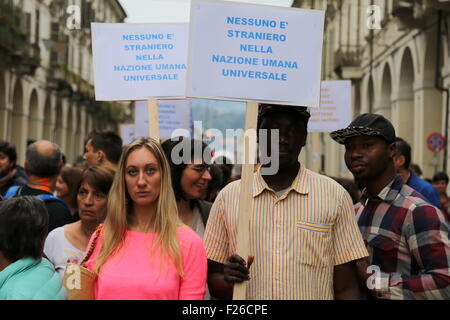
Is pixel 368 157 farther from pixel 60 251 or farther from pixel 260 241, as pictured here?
pixel 60 251

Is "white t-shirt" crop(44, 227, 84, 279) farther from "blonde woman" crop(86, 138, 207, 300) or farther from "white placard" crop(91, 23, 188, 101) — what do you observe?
"blonde woman" crop(86, 138, 207, 300)

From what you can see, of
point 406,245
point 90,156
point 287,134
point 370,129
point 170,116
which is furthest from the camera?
point 170,116

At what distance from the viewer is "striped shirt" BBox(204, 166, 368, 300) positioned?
366cm

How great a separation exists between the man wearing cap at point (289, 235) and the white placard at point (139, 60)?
1.44m

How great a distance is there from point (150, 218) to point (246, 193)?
44cm

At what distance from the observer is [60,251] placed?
16.7ft

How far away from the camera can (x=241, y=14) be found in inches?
159

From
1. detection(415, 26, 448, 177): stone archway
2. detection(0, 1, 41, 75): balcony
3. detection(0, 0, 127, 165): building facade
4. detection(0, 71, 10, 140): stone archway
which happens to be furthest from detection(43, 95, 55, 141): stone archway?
detection(415, 26, 448, 177): stone archway

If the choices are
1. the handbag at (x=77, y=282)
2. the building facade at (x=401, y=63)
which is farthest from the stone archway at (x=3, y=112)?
the handbag at (x=77, y=282)

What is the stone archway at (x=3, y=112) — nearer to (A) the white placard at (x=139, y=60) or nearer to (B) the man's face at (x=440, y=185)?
(B) the man's face at (x=440, y=185)

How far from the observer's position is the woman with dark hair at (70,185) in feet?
20.2

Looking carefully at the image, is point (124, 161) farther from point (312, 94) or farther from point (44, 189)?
point (44, 189)

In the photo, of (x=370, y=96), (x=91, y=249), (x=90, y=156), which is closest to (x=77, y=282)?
(x=91, y=249)
